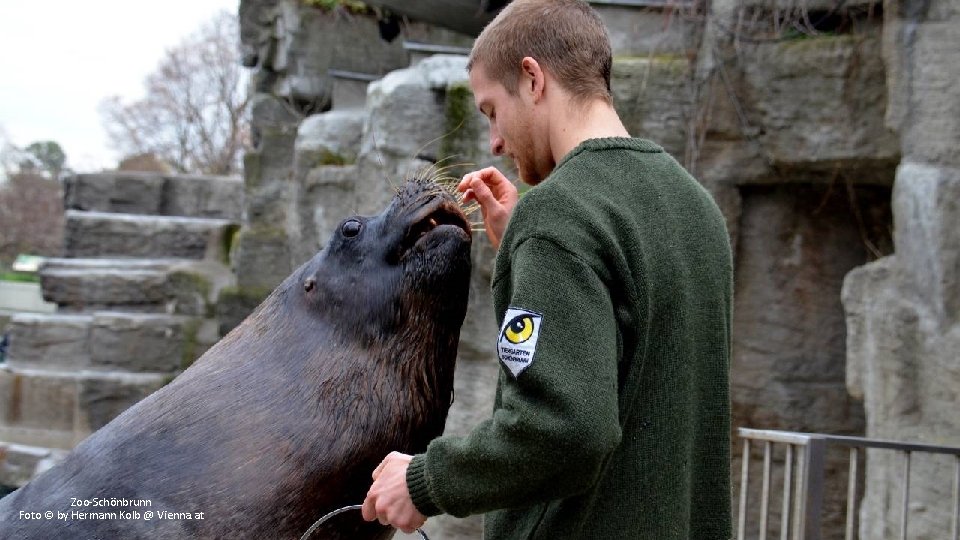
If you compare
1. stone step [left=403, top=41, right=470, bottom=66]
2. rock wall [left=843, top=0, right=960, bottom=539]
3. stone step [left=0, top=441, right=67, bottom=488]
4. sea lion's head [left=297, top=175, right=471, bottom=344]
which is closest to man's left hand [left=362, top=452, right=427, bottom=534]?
sea lion's head [left=297, top=175, right=471, bottom=344]

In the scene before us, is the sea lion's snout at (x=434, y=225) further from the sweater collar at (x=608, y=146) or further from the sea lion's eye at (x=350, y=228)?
the sweater collar at (x=608, y=146)

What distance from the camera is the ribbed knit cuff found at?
1491 millimetres

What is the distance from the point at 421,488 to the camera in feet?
4.91

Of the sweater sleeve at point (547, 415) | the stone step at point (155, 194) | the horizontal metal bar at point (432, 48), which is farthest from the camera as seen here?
the stone step at point (155, 194)

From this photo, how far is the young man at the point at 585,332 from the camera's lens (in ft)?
4.67

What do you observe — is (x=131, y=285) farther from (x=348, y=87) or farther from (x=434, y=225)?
(x=434, y=225)

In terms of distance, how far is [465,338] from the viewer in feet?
16.1

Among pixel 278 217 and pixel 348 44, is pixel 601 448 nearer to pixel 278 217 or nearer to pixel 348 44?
pixel 348 44

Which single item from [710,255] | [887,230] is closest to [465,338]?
[887,230]

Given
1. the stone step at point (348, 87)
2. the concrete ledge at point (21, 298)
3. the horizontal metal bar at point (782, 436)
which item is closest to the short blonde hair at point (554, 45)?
the horizontal metal bar at point (782, 436)

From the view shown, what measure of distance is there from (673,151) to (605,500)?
3189 mm

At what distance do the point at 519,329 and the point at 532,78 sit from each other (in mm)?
445

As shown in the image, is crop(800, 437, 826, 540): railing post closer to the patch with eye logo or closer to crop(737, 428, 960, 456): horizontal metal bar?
crop(737, 428, 960, 456): horizontal metal bar

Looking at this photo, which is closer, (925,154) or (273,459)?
(273,459)
